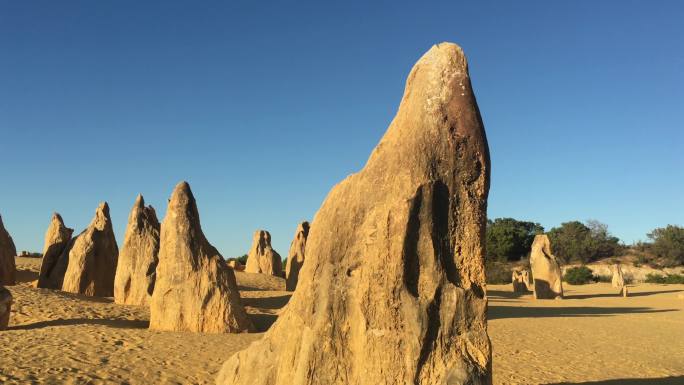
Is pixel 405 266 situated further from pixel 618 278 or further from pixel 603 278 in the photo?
pixel 603 278

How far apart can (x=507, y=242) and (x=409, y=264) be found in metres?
43.1

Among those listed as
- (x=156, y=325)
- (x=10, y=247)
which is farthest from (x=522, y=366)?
(x=10, y=247)

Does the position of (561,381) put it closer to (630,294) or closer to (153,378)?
(153,378)

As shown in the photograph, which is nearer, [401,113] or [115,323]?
[401,113]

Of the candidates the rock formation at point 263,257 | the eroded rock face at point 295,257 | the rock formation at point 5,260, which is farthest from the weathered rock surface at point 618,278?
the rock formation at point 5,260

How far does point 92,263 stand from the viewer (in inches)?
611

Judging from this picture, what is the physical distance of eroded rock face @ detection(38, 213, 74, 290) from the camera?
16859mm

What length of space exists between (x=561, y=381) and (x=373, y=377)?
4.56 meters

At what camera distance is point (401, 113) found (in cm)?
554

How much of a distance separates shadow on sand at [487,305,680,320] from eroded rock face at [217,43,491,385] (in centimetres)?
1052

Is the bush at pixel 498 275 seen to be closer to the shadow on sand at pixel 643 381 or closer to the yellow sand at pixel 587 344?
the yellow sand at pixel 587 344

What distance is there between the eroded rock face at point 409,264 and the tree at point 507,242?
41.5 metres

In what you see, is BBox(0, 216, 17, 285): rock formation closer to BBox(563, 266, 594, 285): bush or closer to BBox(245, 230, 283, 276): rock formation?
BBox(245, 230, 283, 276): rock formation

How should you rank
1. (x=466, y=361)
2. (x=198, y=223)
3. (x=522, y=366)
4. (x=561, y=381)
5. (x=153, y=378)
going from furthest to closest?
(x=198, y=223)
(x=522, y=366)
(x=561, y=381)
(x=153, y=378)
(x=466, y=361)
